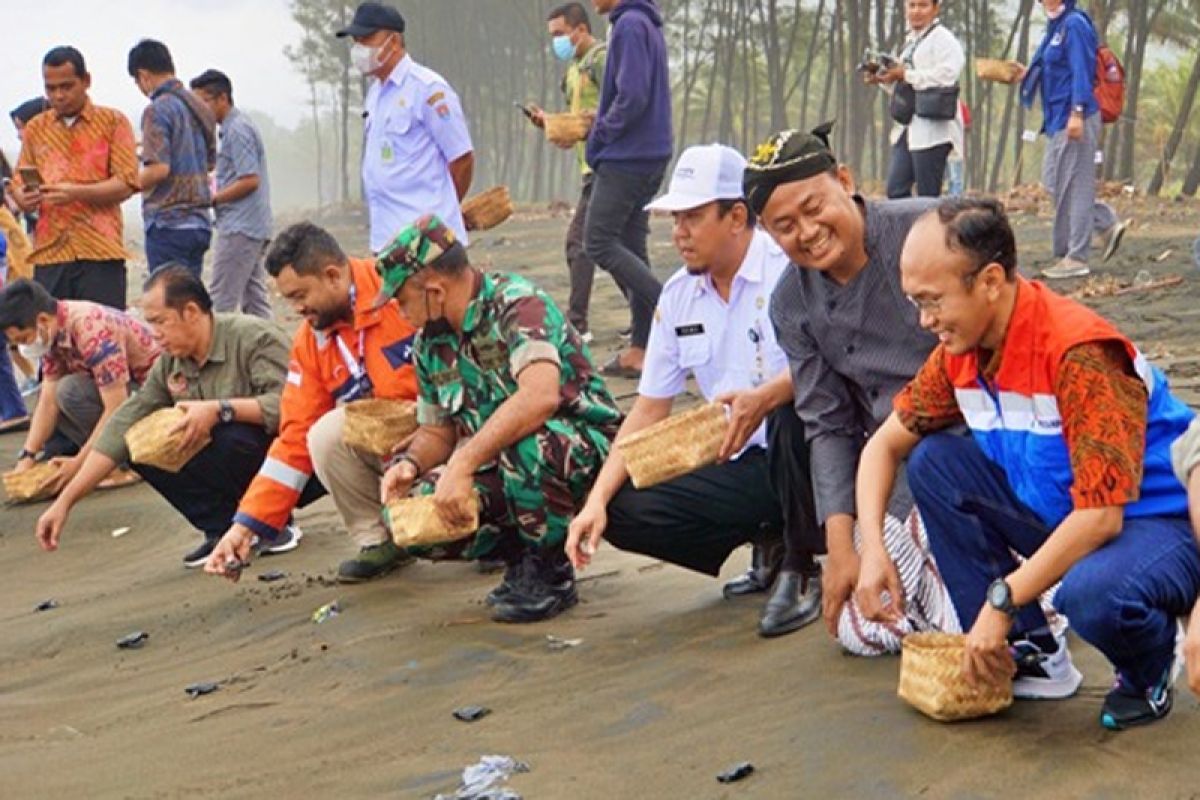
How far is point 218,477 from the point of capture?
571 centimetres

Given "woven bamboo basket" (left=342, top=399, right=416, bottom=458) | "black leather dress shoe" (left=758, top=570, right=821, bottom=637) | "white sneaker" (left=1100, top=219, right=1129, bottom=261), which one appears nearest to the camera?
"black leather dress shoe" (left=758, top=570, right=821, bottom=637)

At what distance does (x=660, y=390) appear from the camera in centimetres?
434

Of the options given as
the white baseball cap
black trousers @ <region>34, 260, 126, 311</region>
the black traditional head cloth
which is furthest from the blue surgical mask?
the black traditional head cloth

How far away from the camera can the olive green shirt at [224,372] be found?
225 inches

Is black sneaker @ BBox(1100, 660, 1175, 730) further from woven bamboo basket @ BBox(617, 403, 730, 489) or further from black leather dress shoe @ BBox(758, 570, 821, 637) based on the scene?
woven bamboo basket @ BBox(617, 403, 730, 489)

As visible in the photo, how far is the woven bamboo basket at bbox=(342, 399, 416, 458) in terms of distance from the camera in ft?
15.9

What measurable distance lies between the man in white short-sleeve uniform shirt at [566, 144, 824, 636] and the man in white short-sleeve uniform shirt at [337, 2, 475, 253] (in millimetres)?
2755

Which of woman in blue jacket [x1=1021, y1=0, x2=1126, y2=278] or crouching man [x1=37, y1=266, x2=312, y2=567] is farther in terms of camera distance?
woman in blue jacket [x1=1021, y1=0, x2=1126, y2=278]

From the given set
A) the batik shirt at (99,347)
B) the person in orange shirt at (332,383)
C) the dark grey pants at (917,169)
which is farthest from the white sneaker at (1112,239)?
the person in orange shirt at (332,383)

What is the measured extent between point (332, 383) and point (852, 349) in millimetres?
1992

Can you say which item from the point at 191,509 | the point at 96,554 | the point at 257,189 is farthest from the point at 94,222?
the point at 191,509

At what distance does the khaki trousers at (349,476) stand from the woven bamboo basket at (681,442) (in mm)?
1196

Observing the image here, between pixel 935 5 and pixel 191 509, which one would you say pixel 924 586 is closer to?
pixel 191 509

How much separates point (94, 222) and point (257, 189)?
2.88 ft
